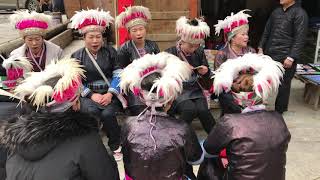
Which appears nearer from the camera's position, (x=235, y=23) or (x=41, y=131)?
(x=41, y=131)

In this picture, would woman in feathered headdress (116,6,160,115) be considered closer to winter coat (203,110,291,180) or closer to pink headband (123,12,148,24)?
pink headband (123,12,148,24)

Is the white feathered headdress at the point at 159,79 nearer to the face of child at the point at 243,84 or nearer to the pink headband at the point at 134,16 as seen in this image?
the face of child at the point at 243,84

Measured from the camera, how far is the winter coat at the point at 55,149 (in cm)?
208

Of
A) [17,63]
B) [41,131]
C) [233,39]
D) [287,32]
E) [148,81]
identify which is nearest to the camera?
[41,131]

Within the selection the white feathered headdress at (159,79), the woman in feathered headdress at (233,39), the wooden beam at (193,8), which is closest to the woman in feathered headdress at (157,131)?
the white feathered headdress at (159,79)

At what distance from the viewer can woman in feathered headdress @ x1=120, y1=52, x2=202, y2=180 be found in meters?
2.39

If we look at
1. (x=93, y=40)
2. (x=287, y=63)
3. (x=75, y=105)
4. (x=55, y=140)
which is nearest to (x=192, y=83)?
(x=93, y=40)

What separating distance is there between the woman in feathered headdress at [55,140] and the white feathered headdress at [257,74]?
1033mm

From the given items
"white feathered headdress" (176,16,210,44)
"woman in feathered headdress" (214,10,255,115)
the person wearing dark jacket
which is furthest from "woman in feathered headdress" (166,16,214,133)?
the person wearing dark jacket

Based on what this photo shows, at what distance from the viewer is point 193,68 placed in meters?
4.24

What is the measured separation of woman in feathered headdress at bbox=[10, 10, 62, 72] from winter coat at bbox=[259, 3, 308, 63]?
10.3 feet

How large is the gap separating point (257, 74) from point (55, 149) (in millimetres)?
1522

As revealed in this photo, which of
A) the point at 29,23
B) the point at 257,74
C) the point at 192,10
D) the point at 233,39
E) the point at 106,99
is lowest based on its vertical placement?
the point at 106,99

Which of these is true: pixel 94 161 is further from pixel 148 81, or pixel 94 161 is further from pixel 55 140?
pixel 148 81
